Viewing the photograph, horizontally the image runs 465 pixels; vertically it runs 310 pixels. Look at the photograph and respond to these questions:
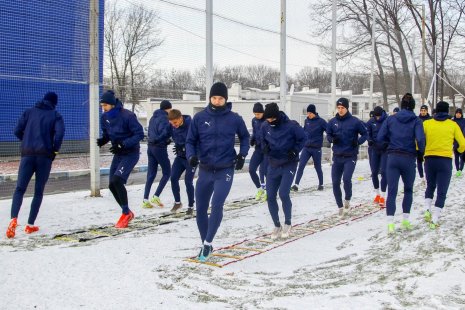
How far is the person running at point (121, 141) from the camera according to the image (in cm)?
770

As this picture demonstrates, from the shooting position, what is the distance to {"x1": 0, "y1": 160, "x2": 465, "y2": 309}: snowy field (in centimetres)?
459

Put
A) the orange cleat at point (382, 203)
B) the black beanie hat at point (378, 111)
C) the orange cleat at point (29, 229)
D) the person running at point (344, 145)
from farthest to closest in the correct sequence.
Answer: the black beanie hat at point (378, 111)
the orange cleat at point (382, 203)
the person running at point (344, 145)
the orange cleat at point (29, 229)

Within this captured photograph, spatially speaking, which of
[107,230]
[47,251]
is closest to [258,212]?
[107,230]

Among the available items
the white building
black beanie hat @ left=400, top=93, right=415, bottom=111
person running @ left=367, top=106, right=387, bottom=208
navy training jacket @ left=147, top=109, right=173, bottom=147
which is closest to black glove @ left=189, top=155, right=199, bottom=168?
black beanie hat @ left=400, top=93, right=415, bottom=111

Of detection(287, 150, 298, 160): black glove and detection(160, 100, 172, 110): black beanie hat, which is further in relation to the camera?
detection(160, 100, 172, 110): black beanie hat

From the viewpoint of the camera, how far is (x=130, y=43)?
48.0 feet

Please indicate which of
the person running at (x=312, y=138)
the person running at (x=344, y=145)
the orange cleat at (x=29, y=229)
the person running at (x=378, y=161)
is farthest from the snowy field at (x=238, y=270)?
the person running at (x=312, y=138)

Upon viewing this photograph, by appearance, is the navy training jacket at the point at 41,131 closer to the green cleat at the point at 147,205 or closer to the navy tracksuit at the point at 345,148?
the green cleat at the point at 147,205

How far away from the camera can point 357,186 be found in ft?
43.3

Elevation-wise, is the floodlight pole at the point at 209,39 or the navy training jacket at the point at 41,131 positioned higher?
the floodlight pole at the point at 209,39

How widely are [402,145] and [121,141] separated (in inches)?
158

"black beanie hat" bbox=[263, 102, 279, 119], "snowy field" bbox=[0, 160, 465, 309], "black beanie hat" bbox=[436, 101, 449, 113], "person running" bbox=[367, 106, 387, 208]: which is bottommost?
"snowy field" bbox=[0, 160, 465, 309]

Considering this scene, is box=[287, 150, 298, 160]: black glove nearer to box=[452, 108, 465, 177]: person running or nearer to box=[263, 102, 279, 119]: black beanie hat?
box=[263, 102, 279, 119]: black beanie hat

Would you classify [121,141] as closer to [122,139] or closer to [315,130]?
[122,139]
